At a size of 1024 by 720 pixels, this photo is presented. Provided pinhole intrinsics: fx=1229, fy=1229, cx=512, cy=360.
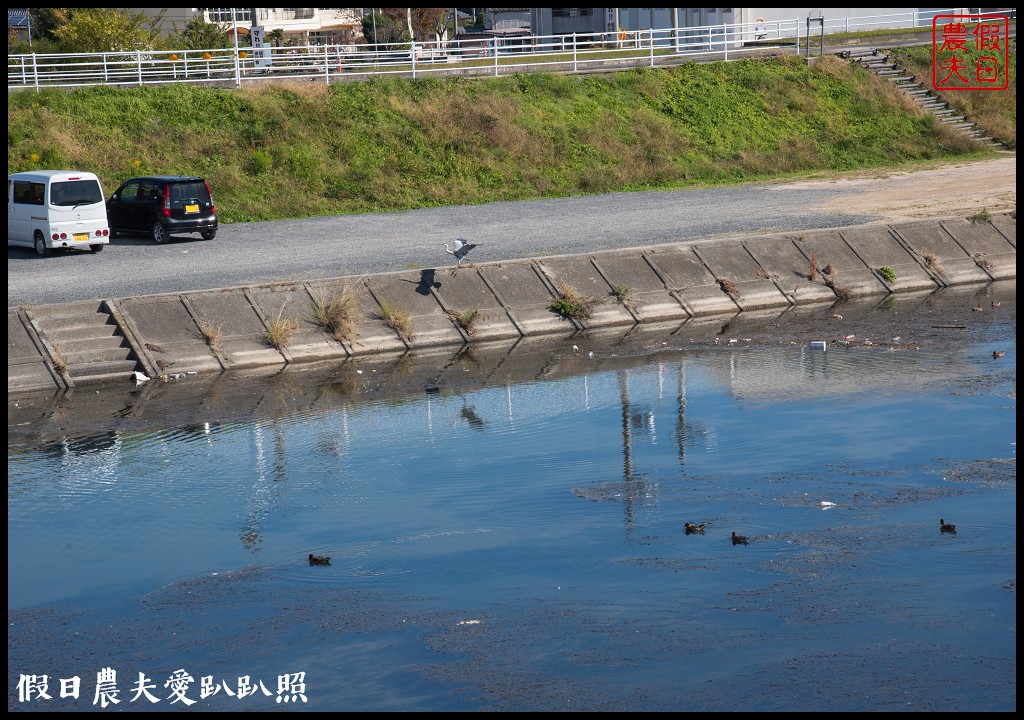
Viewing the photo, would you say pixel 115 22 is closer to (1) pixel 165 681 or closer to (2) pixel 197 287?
(2) pixel 197 287

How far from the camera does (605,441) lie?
51.6 ft

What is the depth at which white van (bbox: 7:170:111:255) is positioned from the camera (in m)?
25.7

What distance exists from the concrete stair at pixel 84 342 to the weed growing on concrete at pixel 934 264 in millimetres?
16457

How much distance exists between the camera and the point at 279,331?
67.3 feet

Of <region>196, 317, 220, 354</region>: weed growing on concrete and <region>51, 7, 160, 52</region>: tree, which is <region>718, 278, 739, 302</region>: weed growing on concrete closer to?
<region>196, 317, 220, 354</region>: weed growing on concrete

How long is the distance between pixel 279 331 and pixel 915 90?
102 ft

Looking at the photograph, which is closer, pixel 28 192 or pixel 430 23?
pixel 28 192

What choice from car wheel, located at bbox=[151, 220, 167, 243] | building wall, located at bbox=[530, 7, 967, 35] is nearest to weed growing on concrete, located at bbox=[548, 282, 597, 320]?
car wheel, located at bbox=[151, 220, 167, 243]

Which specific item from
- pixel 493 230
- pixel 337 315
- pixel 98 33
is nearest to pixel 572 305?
pixel 337 315

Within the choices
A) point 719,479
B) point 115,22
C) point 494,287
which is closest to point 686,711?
point 719,479

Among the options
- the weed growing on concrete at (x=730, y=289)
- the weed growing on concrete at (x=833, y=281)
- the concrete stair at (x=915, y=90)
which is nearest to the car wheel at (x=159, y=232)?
the weed growing on concrete at (x=730, y=289)

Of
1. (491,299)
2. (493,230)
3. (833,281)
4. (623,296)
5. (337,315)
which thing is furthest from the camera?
(493,230)

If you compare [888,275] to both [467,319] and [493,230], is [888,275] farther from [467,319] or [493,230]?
[467,319]

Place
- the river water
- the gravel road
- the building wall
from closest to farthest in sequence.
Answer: the river water < the gravel road < the building wall
